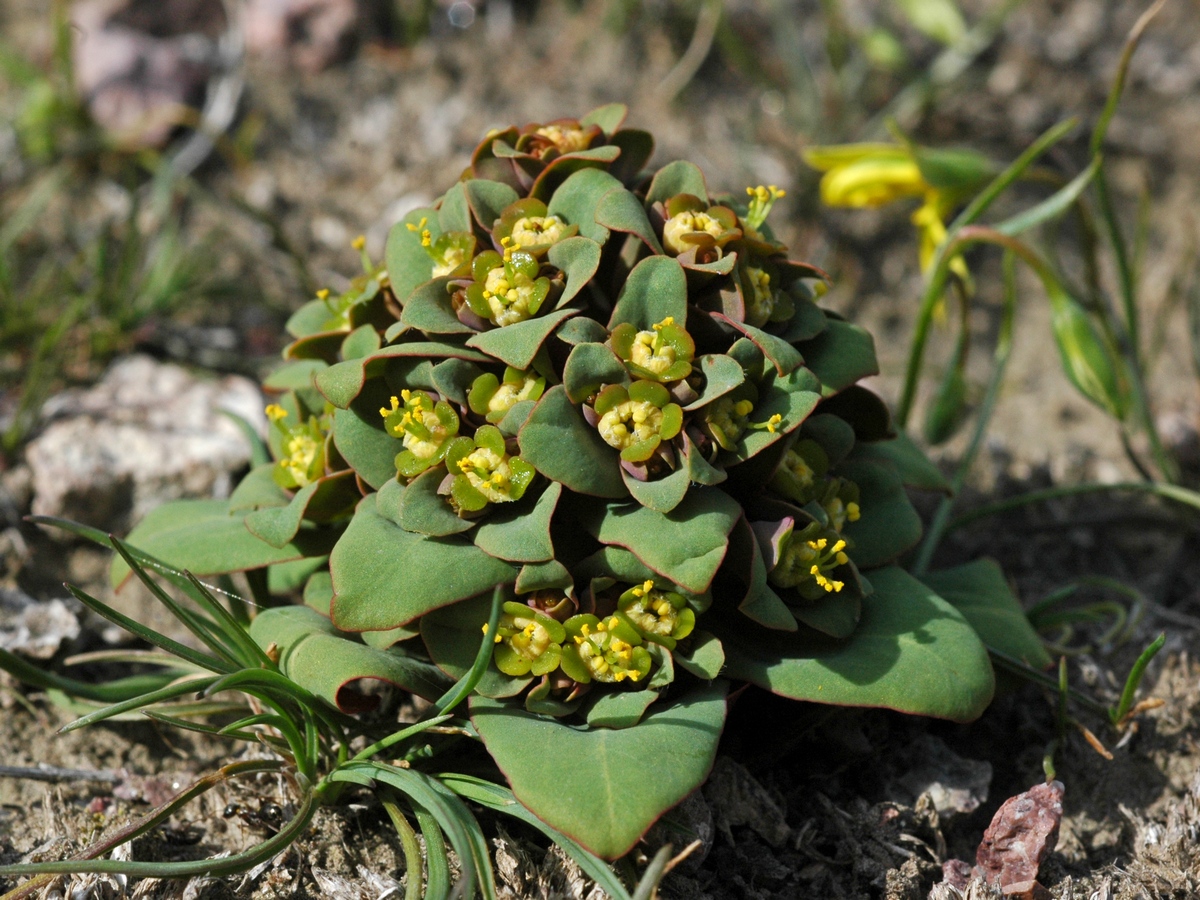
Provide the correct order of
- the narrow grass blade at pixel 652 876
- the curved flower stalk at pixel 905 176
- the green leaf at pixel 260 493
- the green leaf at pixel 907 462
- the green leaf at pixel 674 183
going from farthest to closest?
1. the curved flower stalk at pixel 905 176
2. the green leaf at pixel 907 462
3. the green leaf at pixel 260 493
4. the green leaf at pixel 674 183
5. the narrow grass blade at pixel 652 876

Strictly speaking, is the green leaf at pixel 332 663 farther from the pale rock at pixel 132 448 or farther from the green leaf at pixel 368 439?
the pale rock at pixel 132 448

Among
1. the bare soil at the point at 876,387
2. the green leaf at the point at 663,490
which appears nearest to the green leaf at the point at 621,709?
the bare soil at the point at 876,387

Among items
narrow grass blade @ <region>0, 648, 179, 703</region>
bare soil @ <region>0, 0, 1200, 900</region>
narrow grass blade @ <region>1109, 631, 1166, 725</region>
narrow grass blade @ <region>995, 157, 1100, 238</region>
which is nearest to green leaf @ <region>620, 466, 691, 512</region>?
bare soil @ <region>0, 0, 1200, 900</region>

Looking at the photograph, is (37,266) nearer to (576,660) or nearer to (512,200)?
(512,200)

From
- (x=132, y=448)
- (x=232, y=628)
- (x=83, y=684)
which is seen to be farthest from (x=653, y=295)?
(x=132, y=448)

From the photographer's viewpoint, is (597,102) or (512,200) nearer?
(512,200)

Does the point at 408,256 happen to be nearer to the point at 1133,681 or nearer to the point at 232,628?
the point at 232,628

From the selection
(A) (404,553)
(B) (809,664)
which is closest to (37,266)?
(A) (404,553)
